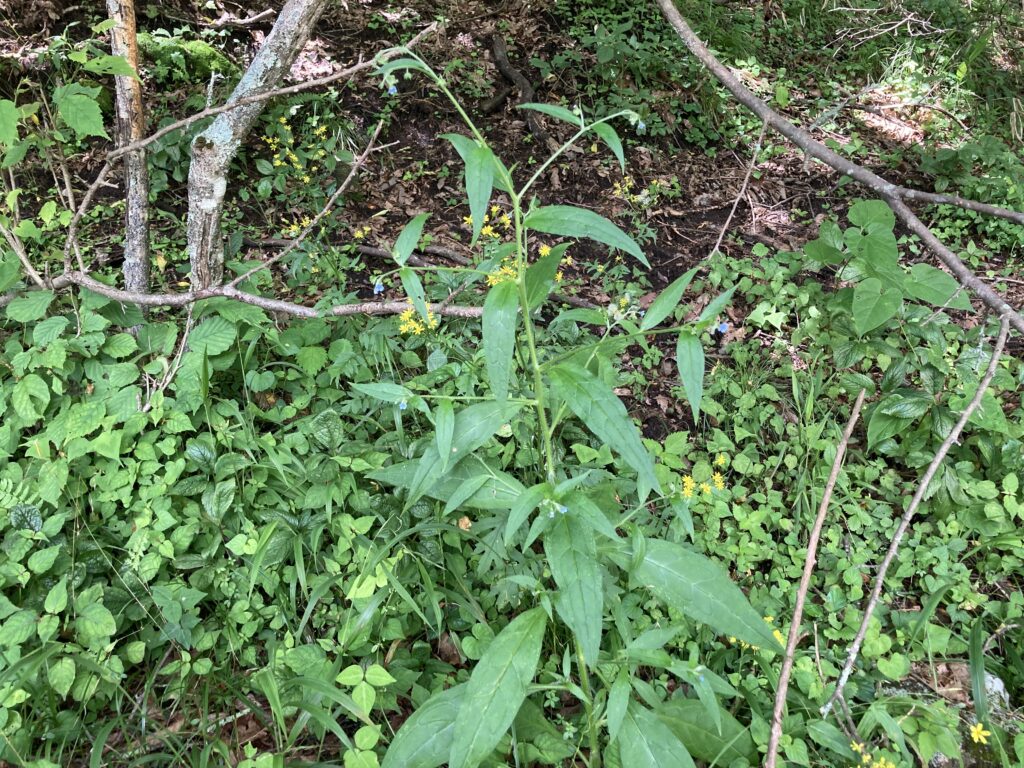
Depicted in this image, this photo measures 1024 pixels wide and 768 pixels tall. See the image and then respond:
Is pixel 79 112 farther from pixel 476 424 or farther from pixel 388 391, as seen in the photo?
pixel 476 424

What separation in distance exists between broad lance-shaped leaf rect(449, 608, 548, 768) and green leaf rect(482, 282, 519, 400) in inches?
26.2

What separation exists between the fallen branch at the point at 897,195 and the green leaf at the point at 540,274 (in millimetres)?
1512

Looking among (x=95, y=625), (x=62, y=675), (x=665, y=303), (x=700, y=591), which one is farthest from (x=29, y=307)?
(x=700, y=591)

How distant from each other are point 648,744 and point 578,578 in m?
0.54

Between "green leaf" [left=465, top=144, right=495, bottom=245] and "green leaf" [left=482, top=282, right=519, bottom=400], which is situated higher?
"green leaf" [left=465, top=144, right=495, bottom=245]

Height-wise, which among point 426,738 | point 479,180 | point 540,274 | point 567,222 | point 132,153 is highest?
point 479,180

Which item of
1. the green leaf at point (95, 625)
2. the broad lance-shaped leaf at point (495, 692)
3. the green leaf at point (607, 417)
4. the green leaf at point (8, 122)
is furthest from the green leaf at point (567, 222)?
the green leaf at point (8, 122)

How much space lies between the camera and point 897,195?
2.34 metres

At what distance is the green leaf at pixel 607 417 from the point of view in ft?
4.31

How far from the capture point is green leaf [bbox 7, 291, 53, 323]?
7.69ft

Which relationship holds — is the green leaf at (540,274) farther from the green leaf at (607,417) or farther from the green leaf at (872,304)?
the green leaf at (872,304)

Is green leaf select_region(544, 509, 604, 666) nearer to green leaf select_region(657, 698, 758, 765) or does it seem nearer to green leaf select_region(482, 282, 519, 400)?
green leaf select_region(482, 282, 519, 400)

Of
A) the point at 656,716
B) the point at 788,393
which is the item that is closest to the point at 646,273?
the point at 788,393

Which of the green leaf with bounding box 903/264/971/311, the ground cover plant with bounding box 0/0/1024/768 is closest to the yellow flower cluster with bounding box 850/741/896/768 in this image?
the ground cover plant with bounding box 0/0/1024/768
